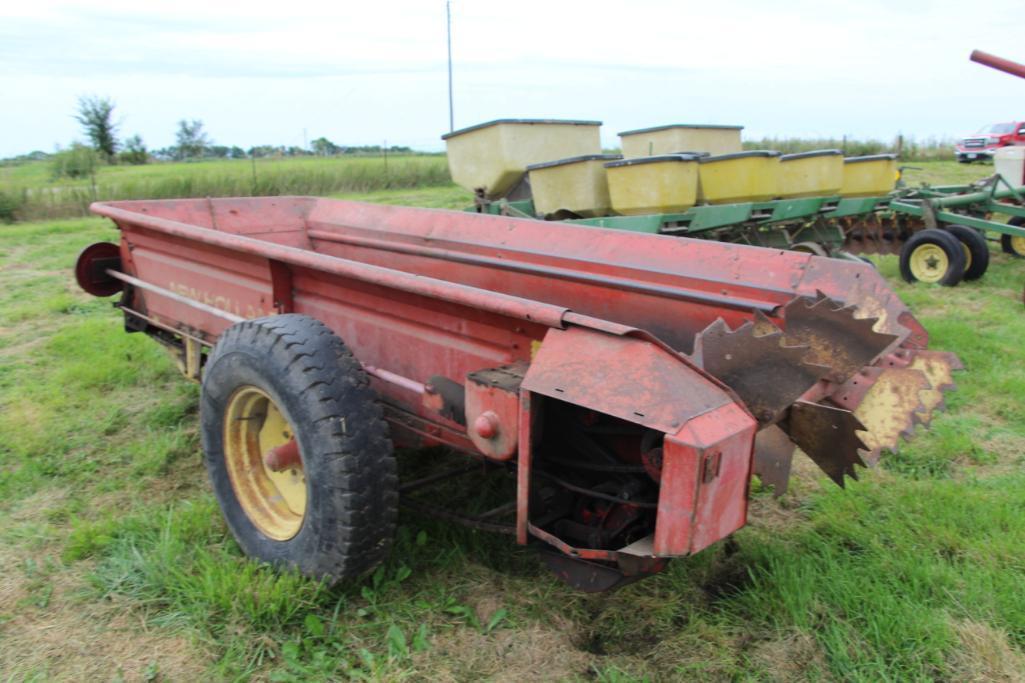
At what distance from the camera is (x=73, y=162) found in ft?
56.3

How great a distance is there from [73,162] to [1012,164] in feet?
57.8

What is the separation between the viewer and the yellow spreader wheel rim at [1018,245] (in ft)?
27.8

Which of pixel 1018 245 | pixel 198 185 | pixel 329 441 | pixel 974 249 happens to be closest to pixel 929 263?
pixel 974 249

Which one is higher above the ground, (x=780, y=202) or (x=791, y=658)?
(x=780, y=202)

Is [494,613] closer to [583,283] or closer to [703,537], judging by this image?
[703,537]

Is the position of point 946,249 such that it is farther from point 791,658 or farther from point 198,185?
point 198,185

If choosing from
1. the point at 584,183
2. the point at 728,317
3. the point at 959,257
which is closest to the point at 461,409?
the point at 728,317

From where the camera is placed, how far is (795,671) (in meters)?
2.09

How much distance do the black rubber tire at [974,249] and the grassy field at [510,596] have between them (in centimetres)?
458

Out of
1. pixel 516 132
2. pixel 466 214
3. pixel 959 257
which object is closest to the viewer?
pixel 466 214

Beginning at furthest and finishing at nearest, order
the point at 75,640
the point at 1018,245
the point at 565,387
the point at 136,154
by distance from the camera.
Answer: the point at 136,154
the point at 1018,245
the point at 75,640
the point at 565,387

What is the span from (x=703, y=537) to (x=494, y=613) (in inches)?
34.7

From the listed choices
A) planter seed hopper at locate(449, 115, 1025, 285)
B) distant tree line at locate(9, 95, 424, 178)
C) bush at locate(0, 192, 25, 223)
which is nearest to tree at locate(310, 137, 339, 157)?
distant tree line at locate(9, 95, 424, 178)

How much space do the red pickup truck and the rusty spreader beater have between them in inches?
836
